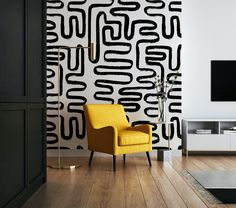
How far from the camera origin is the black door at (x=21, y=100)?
2605 millimetres

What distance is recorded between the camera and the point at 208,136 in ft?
19.6

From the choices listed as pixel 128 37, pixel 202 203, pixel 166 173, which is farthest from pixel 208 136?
pixel 202 203

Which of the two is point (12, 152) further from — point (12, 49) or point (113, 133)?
point (113, 133)

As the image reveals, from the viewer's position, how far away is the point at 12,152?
2.79 meters

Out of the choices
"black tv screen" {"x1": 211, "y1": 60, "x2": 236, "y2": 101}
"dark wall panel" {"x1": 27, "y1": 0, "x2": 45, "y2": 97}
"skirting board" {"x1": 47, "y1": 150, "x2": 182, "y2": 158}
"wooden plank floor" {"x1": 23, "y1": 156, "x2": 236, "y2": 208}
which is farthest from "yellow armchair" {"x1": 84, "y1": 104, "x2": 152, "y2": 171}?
"black tv screen" {"x1": 211, "y1": 60, "x2": 236, "y2": 101}

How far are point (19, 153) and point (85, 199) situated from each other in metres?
0.72

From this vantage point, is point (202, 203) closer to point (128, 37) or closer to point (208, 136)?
point (208, 136)

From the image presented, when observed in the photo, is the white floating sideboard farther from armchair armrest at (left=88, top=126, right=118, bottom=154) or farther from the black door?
the black door

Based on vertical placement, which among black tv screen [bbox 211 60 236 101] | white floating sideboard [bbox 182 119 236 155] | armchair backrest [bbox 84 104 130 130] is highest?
black tv screen [bbox 211 60 236 101]

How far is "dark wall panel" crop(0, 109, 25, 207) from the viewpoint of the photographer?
257 cm

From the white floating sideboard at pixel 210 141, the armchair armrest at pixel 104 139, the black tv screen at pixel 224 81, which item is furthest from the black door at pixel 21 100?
the black tv screen at pixel 224 81

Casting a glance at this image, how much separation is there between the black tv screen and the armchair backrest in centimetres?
179

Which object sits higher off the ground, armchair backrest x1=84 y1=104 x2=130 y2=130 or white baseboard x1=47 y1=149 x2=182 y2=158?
armchair backrest x1=84 y1=104 x2=130 y2=130

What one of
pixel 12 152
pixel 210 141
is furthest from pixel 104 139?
pixel 12 152
